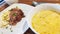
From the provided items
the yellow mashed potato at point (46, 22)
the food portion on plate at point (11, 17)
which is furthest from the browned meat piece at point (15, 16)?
the yellow mashed potato at point (46, 22)

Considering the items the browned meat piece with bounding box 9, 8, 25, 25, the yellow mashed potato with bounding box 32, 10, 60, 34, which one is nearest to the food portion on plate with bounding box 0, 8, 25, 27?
the browned meat piece with bounding box 9, 8, 25, 25

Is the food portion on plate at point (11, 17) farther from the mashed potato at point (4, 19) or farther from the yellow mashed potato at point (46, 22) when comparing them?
the yellow mashed potato at point (46, 22)

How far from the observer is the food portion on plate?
0.78 meters

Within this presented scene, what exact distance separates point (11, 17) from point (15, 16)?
24 mm

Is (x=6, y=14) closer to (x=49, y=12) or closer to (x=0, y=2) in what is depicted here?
(x=0, y=2)

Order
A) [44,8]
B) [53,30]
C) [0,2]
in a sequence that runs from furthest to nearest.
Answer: [0,2]
[44,8]
[53,30]

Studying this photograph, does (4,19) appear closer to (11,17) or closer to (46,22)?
(11,17)

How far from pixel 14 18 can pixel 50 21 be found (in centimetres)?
21

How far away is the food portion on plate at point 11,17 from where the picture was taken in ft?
2.56

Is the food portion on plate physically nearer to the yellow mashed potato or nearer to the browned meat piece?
the browned meat piece

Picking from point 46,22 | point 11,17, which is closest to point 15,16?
point 11,17

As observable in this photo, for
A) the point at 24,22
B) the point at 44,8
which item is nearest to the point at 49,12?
the point at 44,8

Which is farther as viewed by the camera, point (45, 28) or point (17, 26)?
point (17, 26)

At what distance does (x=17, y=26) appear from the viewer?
2.49ft
